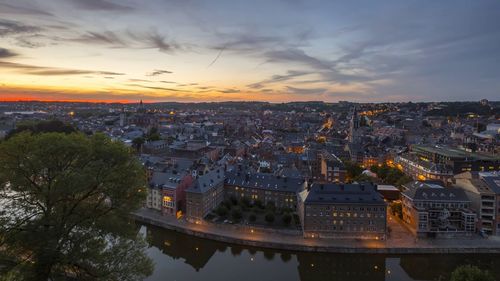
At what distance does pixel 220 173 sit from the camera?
106 feet

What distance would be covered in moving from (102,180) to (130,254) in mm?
2615

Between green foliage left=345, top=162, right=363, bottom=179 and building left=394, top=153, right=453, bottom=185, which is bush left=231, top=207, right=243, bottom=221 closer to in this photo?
green foliage left=345, top=162, right=363, bottom=179

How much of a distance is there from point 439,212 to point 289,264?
12418mm

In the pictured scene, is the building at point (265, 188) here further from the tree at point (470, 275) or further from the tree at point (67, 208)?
the tree at point (67, 208)

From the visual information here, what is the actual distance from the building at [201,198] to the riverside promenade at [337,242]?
1298mm

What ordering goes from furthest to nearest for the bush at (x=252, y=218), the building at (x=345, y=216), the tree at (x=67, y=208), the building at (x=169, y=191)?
the building at (x=169, y=191)
the bush at (x=252, y=218)
the building at (x=345, y=216)
the tree at (x=67, y=208)

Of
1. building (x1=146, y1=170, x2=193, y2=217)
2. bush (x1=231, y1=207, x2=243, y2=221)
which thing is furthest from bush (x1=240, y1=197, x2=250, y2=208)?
building (x1=146, y1=170, x2=193, y2=217)

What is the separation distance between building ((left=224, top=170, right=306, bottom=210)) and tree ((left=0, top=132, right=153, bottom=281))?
64.1 feet

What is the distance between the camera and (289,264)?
22.2 metres

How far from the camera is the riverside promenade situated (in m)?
23.2

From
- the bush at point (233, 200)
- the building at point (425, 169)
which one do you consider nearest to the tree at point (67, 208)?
the bush at point (233, 200)

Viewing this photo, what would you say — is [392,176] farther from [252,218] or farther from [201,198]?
[201,198]

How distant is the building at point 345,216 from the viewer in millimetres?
24516

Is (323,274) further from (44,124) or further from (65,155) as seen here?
(44,124)
